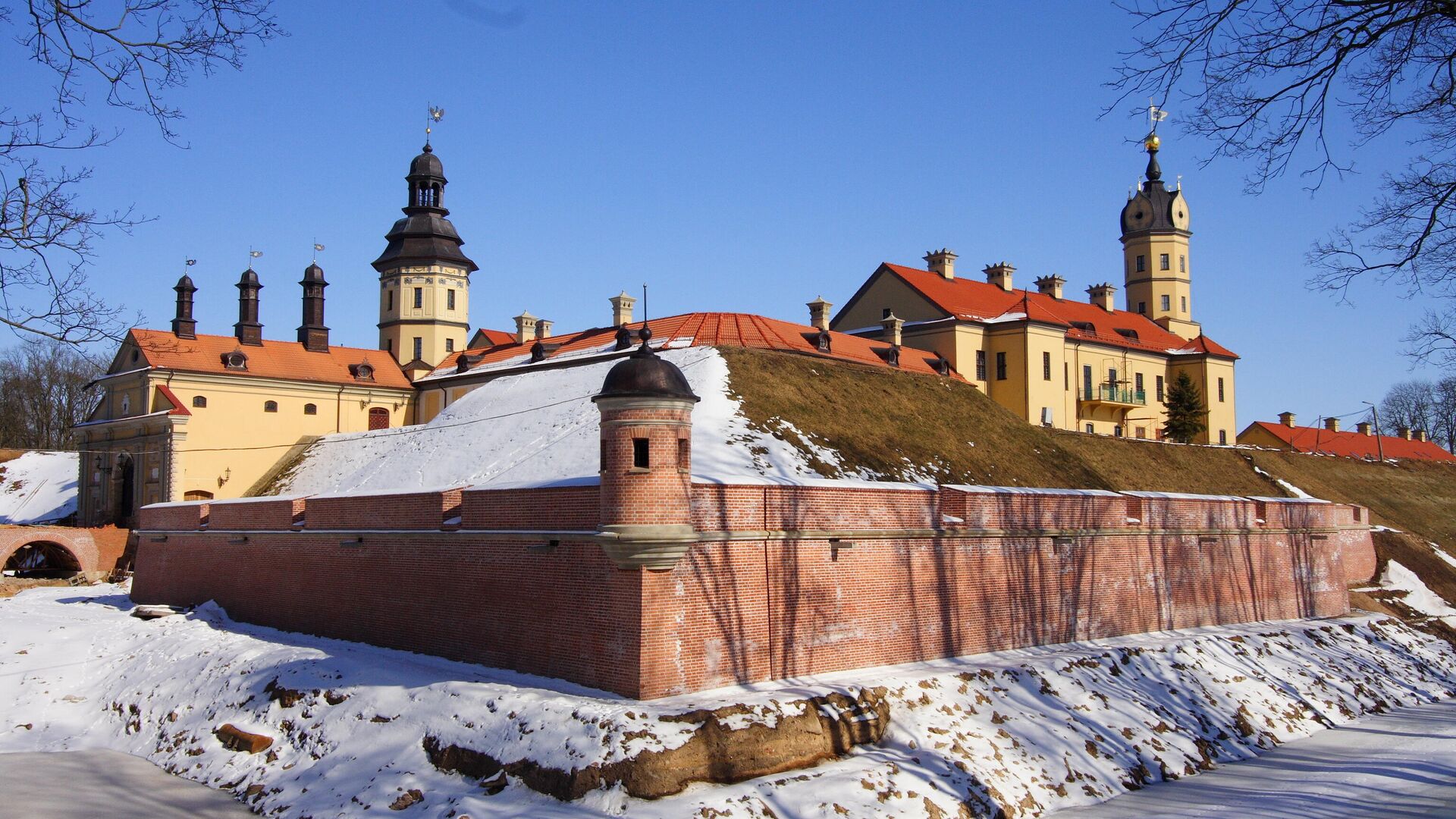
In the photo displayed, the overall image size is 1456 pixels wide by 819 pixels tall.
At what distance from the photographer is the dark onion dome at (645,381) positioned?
15148 mm

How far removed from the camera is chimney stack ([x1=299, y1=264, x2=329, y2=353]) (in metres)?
44.8

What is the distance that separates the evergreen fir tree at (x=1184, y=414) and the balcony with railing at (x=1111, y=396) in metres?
1.41

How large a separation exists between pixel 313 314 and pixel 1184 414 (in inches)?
1417

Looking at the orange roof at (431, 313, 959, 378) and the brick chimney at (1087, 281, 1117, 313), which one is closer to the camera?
the orange roof at (431, 313, 959, 378)

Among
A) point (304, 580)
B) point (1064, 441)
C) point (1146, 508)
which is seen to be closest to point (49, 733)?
point (304, 580)

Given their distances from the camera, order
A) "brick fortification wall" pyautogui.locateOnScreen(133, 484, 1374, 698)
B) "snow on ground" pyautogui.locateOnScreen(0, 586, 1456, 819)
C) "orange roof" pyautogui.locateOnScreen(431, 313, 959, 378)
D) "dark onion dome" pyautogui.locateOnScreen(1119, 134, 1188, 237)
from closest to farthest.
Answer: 1. "snow on ground" pyautogui.locateOnScreen(0, 586, 1456, 819)
2. "brick fortification wall" pyautogui.locateOnScreen(133, 484, 1374, 698)
3. "orange roof" pyautogui.locateOnScreen(431, 313, 959, 378)
4. "dark onion dome" pyautogui.locateOnScreen(1119, 134, 1188, 237)

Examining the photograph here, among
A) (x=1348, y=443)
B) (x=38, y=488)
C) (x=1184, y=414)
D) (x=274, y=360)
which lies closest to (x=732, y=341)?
(x=274, y=360)

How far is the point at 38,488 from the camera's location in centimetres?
4684

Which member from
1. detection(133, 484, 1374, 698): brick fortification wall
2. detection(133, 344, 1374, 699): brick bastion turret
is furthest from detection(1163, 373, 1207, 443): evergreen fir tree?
detection(133, 344, 1374, 699): brick bastion turret

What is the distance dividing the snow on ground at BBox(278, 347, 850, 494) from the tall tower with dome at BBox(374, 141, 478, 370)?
31.5ft

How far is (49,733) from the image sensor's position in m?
19.1

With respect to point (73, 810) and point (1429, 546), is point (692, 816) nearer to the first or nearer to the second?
point (73, 810)

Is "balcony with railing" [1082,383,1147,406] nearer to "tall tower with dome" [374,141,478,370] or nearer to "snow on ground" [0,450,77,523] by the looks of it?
"tall tower with dome" [374,141,478,370]

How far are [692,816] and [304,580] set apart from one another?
12.7 m
